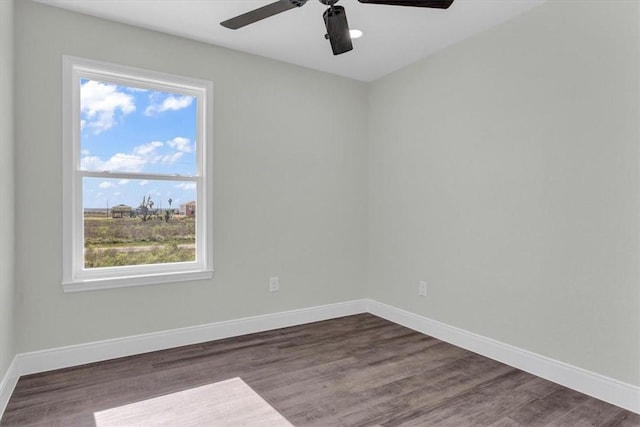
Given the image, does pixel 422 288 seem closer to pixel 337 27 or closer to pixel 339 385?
pixel 339 385

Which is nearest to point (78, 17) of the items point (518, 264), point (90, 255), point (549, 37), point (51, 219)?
point (51, 219)

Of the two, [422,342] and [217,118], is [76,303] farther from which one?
[422,342]

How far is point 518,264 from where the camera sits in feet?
8.62

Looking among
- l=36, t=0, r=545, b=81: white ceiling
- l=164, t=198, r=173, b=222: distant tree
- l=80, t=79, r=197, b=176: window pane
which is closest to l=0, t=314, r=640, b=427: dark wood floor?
l=164, t=198, r=173, b=222: distant tree

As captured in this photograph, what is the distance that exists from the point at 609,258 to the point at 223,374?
98.7 inches

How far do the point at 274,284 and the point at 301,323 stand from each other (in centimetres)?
49

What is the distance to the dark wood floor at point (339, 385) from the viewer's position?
200 centimetres

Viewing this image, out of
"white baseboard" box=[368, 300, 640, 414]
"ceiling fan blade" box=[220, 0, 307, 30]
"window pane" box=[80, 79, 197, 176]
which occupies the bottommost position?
"white baseboard" box=[368, 300, 640, 414]

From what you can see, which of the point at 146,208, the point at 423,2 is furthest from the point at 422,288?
the point at 146,208

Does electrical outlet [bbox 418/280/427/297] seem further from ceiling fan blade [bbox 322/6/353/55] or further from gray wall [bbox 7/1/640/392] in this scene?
ceiling fan blade [bbox 322/6/353/55]

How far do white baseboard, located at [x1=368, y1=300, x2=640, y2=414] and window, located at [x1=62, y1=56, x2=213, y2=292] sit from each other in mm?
1976

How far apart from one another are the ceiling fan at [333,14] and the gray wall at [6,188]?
1.31 meters

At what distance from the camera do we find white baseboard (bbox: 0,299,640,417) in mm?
2176

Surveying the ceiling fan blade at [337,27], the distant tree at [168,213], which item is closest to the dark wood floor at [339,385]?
the distant tree at [168,213]
